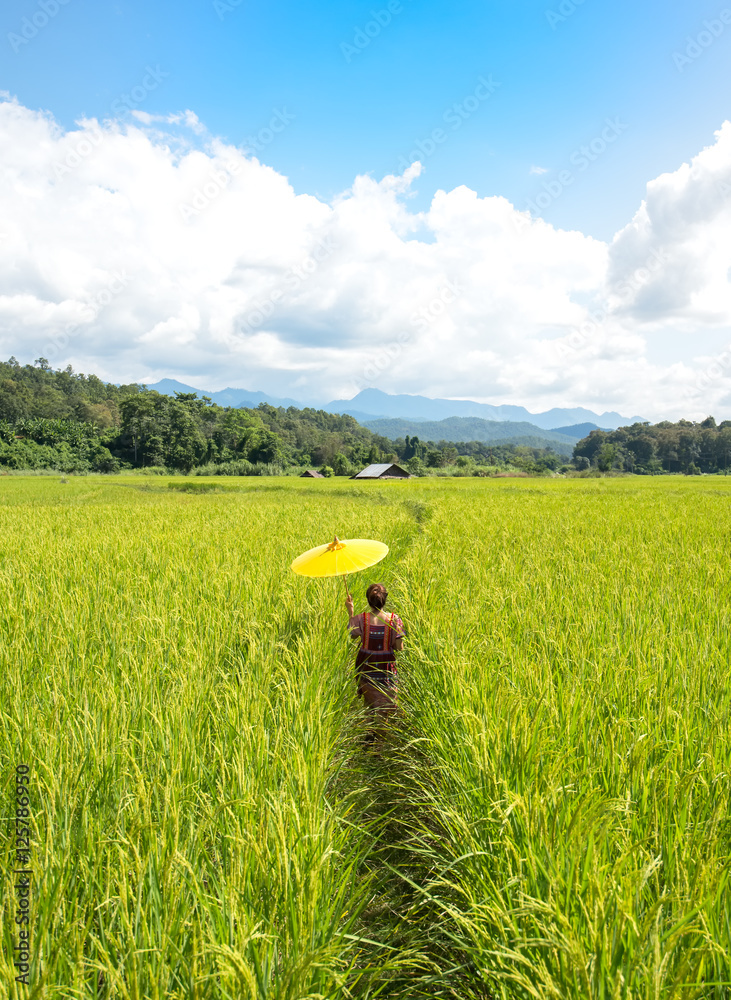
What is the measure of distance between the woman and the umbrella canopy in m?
0.20

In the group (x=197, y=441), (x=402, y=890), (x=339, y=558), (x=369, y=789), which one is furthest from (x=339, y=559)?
(x=197, y=441)

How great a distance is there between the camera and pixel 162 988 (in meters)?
1.23

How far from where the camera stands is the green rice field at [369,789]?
1.28m

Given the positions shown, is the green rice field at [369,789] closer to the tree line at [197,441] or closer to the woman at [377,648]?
the woman at [377,648]

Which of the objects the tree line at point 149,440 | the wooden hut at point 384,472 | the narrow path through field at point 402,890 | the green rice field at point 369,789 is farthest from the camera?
the wooden hut at point 384,472

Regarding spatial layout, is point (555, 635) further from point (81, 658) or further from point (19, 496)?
point (19, 496)

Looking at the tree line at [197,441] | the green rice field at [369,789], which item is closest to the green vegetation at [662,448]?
the tree line at [197,441]

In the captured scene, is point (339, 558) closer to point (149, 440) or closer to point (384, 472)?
point (384, 472)

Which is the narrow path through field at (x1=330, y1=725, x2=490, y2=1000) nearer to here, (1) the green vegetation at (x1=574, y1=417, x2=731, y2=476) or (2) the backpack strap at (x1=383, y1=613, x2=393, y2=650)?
(2) the backpack strap at (x1=383, y1=613, x2=393, y2=650)

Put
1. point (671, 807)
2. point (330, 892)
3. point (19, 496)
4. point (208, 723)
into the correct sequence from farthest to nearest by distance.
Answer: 1. point (19, 496)
2. point (208, 723)
3. point (671, 807)
4. point (330, 892)

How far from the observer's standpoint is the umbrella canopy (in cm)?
347

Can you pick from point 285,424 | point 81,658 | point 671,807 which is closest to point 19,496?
point 81,658

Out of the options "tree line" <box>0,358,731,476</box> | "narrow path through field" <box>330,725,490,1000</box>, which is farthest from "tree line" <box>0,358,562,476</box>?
"narrow path through field" <box>330,725,490,1000</box>

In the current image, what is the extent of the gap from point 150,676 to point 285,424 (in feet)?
360
